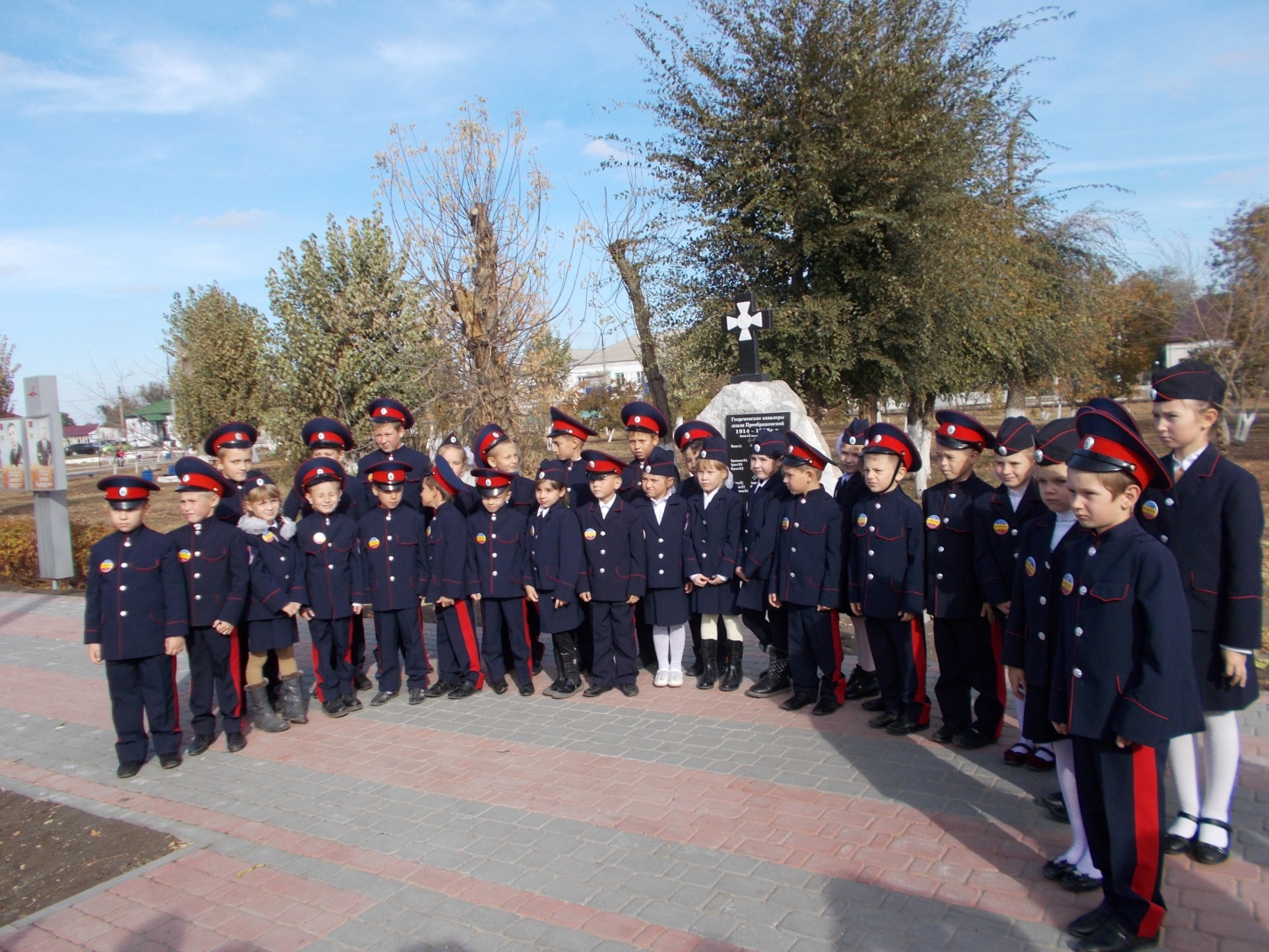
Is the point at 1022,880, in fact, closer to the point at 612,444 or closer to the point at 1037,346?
the point at 1037,346

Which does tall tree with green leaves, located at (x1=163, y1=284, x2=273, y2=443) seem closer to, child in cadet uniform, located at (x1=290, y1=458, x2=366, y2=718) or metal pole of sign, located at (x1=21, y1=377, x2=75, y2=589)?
metal pole of sign, located at (x1=21, y1=377, x2=75, y2=589)

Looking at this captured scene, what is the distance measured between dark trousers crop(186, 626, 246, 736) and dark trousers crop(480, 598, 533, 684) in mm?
1722

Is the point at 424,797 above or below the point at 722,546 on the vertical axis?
below

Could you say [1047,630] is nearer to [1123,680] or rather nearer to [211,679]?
[1123,680]

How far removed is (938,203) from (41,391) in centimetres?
1243

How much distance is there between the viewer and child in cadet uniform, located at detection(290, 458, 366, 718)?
6215 mm

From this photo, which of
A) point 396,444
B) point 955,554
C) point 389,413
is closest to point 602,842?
point 955,554

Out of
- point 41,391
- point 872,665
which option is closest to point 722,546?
point 872,665

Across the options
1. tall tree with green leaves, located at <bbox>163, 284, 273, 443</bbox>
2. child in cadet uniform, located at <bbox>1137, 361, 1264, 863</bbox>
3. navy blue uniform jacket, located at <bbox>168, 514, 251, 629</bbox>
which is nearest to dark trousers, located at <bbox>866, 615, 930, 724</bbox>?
child in cadet uniform, located at <bbox>1137, 361, 1264, 863</bbox>

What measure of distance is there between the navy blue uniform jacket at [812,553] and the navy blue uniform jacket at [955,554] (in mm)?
729

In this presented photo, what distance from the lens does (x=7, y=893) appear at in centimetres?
407

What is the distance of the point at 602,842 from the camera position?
411 centimetres

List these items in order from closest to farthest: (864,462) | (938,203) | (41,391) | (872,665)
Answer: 1. (864,462)
2. (872,665)
3. (938,203)
4. (41,391)

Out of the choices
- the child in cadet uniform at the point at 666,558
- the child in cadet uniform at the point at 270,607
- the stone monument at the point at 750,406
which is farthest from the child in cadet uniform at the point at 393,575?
the stone monument at the point at 750,406
